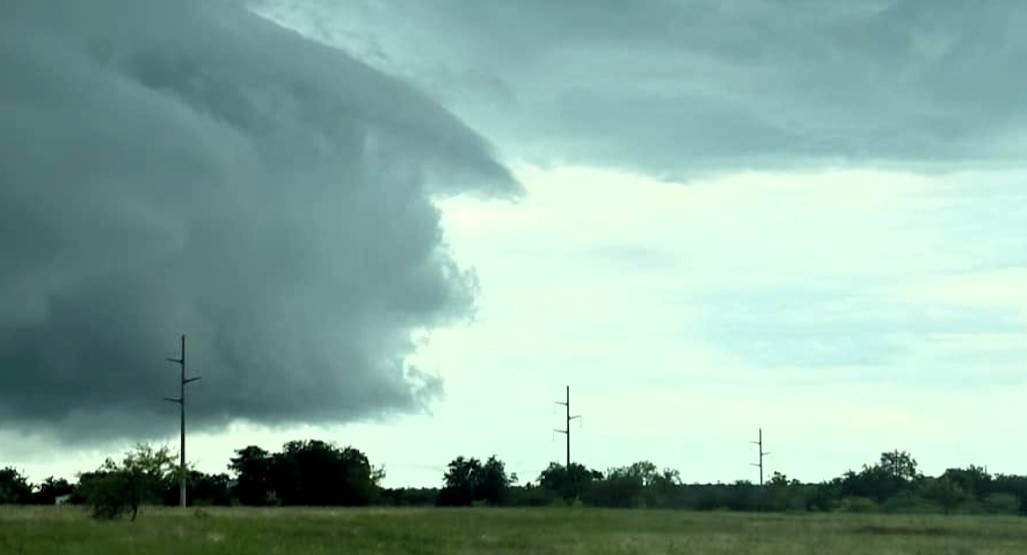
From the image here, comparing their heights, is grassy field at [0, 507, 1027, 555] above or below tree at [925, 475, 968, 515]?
below

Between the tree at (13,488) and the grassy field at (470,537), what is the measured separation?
249 ft

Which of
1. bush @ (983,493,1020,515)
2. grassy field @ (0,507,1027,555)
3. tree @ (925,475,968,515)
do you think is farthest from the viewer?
tree @ (925,475,968,515)

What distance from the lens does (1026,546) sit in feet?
197

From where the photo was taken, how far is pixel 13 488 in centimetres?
15062

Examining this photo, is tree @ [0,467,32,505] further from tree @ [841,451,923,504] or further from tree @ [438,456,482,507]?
tree @ [841,451,923,504]

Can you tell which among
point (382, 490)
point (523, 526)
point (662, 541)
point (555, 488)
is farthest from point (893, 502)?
point (662, 541)

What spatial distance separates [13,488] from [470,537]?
10515 centimetres

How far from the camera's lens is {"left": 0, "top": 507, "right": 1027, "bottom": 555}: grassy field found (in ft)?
155

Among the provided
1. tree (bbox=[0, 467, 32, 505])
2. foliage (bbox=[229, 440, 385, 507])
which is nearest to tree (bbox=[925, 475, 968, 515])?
foliage (bbox=[229, 440, 385, 507])

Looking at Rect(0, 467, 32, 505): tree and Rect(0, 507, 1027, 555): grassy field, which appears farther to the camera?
Rect(0, 467, 32, 505): tree

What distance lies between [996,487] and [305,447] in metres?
74.9

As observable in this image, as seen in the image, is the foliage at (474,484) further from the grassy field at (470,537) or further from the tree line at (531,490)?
the grassy field at (470,537)

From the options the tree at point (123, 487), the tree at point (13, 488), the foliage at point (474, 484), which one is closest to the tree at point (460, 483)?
the foliage at point (474, 484)

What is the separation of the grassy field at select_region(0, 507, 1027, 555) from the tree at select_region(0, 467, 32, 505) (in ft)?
249
